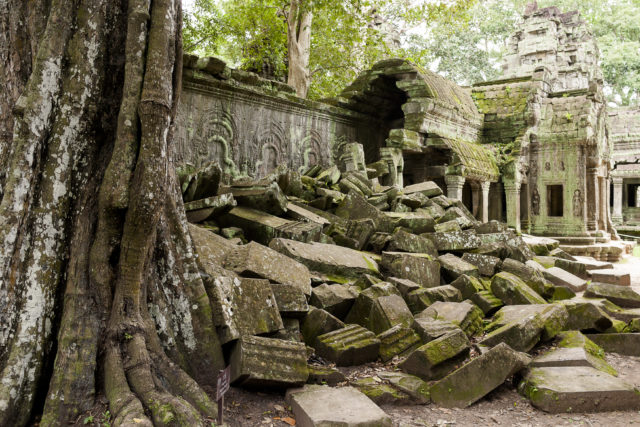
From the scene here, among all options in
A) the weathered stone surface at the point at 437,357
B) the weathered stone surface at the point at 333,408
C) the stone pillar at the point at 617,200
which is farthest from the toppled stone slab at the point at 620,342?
the stone pillar at the point at 617,200

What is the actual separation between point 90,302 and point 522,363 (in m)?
2.70

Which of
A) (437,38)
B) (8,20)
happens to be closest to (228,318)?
(8,20)

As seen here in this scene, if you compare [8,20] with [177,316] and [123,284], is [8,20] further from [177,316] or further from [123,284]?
[177,316]

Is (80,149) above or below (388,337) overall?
above

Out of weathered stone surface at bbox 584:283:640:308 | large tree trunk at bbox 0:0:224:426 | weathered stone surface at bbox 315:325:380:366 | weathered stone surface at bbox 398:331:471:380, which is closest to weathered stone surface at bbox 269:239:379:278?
weathered stone surface at bbox 315:325:380:366

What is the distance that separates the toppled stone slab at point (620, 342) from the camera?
410 centimetres

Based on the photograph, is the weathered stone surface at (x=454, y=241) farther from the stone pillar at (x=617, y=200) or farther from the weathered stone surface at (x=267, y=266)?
the stone pillar at (x=617, y=200)

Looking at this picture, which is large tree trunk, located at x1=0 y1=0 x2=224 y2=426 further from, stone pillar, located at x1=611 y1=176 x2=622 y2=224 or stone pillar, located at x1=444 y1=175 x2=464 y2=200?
stone pillar, located at x1=611 y1=176 x2=622 y2=224

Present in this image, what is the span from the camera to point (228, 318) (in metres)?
2.90

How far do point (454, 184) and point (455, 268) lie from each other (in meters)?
5.36

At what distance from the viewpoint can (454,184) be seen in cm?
1032

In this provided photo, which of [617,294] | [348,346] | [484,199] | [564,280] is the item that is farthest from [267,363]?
[484,199]

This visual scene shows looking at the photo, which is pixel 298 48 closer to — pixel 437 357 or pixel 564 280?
pixel 564 280

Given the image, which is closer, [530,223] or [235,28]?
[530,223]
